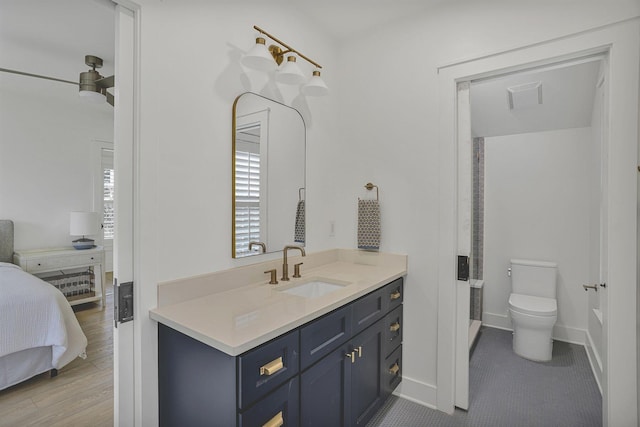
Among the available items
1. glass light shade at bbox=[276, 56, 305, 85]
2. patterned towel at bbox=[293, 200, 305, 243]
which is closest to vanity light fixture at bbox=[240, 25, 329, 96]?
glass light shade at bbox=[276, 56, 305, 85]

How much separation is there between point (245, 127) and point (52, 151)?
349 cm

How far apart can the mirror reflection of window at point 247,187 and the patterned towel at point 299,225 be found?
0.36m

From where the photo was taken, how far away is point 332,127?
243 cm

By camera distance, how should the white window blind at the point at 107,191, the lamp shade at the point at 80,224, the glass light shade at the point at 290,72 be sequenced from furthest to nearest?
the white window blind at the point at 107,191 < the lamp shade at the point at 80,224 < the glass light shade at the point at 290,72

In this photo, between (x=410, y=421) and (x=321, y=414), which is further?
(x=410, y=421)

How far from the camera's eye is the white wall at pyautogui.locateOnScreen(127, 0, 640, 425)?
133 centimetres

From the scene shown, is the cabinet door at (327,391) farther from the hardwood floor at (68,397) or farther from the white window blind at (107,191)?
the white window blind at (107,191)

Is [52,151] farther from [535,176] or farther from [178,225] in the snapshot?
[535,176]

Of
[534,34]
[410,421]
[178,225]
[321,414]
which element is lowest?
[410,421]

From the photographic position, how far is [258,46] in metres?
1.56

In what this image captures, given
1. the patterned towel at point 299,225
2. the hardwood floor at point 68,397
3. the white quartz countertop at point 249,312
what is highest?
the patterned towel at point 299,225

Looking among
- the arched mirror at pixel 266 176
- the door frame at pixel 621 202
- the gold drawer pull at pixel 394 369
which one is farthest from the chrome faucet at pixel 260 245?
the door frame at pixel 621 202

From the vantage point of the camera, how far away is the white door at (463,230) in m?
1.96

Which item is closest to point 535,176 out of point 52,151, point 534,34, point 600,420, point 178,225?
point 534,34
